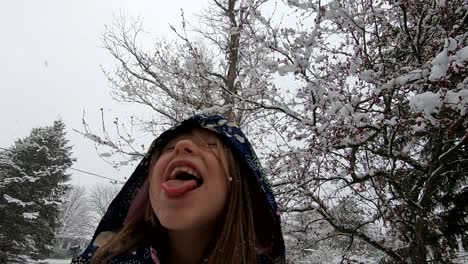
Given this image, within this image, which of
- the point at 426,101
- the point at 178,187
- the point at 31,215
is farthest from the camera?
the point at 31,215

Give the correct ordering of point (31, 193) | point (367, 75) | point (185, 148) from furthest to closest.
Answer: point (31, 193) → point (367, 75) → point (185, 148)

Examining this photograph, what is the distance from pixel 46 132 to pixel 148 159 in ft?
62.5

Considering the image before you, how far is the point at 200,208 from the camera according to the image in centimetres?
109

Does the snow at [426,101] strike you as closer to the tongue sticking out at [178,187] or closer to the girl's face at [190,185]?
→ the girl's face at [190,185]

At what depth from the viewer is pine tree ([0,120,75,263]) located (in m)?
15.6

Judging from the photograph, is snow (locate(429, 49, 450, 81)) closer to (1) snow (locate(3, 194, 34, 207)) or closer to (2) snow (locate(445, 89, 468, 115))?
(2) snow (locate(445, 89, 468, 115))

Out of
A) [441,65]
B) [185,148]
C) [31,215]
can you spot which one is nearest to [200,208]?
[185,148]

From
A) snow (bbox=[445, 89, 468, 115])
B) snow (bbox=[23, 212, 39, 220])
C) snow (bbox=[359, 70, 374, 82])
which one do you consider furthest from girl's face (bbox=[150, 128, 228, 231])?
snow (bbox=[23, 212, 39, 220])

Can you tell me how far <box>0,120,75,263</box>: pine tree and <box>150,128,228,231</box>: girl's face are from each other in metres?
17.1

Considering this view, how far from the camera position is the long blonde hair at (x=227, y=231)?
3.70 feet

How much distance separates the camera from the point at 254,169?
1329 mm

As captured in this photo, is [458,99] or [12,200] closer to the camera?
[458,99]

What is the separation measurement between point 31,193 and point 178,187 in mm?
18187

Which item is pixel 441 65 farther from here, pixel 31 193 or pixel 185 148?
pixel 31 193
